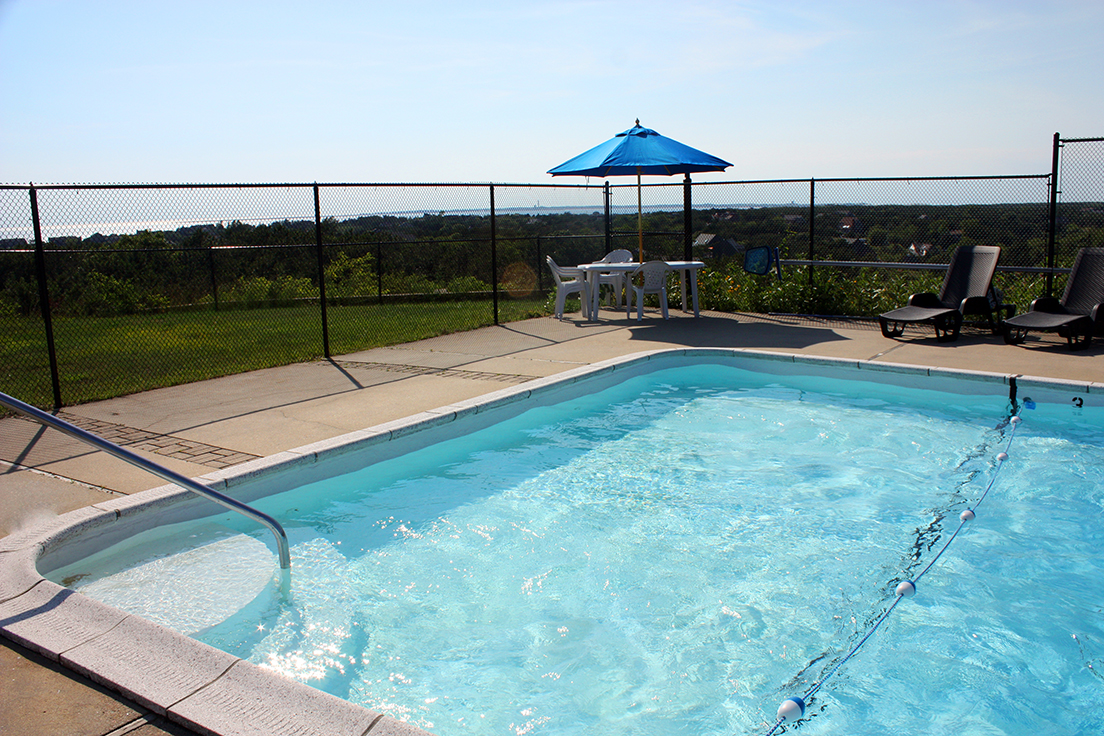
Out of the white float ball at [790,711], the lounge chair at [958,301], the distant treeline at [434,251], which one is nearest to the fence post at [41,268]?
the distant treeline at [434,251]

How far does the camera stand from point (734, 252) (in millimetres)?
13031

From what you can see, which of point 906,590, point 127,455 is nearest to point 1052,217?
point 906,590

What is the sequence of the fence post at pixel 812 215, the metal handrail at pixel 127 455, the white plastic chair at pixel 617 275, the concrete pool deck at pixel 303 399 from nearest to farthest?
1. the concrete pool deck at pixel 303 399
2. the metal handrail at pixel 127 455
3. the fence post at pixel 812 215
4. the white plastic chair at pixel 617 275

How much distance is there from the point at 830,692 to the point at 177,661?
242cm

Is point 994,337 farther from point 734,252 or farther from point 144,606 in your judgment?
point 144,606

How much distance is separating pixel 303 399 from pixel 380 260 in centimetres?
752

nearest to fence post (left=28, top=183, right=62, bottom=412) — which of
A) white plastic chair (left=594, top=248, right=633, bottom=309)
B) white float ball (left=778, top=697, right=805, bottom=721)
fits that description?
white float ball (left=778, top=697, right=805, bottom=721)

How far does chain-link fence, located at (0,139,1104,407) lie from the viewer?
7.59m

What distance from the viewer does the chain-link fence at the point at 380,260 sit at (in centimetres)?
759

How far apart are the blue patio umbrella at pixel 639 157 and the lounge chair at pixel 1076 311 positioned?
393 centimetres

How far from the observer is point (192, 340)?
1016 centimetres

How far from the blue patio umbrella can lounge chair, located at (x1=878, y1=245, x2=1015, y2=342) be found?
2.95 metres

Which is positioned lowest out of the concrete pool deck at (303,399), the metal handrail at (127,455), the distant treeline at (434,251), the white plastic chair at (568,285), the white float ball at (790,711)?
the white float ball at (790,711)

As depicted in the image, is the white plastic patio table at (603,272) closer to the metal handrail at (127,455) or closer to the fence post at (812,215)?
the fence post at (812,215)
